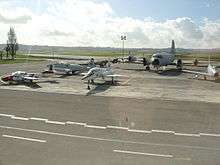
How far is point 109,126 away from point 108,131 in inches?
57.0

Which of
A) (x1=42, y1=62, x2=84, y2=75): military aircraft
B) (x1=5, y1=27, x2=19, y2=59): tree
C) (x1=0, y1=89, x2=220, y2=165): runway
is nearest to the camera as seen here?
(x1=0, y1=89, x2=220, y2=165): runway

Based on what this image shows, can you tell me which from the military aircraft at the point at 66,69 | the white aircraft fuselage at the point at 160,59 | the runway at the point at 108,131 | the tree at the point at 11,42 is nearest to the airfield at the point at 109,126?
the runway at the point at 108,131

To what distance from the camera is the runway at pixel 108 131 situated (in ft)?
64.5

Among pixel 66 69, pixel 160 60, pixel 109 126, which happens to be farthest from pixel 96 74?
pixel 109 126

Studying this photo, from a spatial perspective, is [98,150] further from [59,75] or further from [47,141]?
[59,75]

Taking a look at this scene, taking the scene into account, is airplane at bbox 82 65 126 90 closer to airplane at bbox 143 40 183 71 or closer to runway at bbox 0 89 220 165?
runway at bbox 0 89 220 165

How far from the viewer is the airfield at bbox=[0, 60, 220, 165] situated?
65.0ft

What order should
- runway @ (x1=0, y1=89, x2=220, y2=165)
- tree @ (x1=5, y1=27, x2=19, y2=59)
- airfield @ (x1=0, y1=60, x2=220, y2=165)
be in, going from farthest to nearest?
tree @ (x1=5, y1=27, x2=19, y2=59)
airfield @ (x1=0, y1=60, x2=220, y2=165)
runway @ (x1=0, y1=89, x2=220, y2=165)

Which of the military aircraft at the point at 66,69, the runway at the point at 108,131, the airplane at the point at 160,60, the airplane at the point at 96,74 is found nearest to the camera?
the runway at the point at 108,131

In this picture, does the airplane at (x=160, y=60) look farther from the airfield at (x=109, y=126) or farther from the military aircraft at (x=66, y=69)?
the airfield at (x=109, y=126)

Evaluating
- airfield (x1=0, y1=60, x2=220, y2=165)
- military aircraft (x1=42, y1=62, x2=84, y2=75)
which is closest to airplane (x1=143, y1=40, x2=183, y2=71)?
military aircraft (x1=42, y1=62, x2=84, y2=75)

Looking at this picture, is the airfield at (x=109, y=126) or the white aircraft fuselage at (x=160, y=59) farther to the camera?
the white aircraft fuselage at (x=160, y=59)

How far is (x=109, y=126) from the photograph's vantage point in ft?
87.5

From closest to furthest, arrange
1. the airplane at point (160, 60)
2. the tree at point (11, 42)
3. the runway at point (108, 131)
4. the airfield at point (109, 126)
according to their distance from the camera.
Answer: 1. the runway at point (108, 131)
2. the airfield at point (109, 126)
3. the airplane at point (160, 60)
4. the tree at point (11, 42)
